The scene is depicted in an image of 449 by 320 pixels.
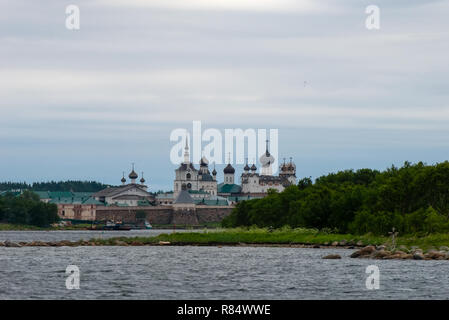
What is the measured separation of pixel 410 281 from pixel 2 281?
21933mm

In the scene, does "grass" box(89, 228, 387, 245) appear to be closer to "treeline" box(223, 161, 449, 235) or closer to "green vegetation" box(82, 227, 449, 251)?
"green vegetation" box(82, 227, 449, 251)

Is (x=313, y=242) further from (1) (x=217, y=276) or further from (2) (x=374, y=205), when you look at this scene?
(1) (x=217, y=276)

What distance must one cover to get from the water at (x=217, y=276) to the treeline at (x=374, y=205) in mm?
10112

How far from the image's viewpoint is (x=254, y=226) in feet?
422

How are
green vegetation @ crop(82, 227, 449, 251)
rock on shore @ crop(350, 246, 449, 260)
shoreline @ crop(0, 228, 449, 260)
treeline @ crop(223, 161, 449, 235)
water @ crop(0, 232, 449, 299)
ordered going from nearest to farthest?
water @ crop(0, 232, 449, 299), rock on shore @ crop(350, 246, 449, 260), shoreline @ crop(0, 228, 449, 260), treeline @ crop(223, 161, 449, 235), green vegetation @ crop(82, 227, 449, 251)

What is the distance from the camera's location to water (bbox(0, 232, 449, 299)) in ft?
166

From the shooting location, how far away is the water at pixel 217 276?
166 ft

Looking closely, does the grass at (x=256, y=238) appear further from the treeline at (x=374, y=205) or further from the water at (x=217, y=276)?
the water at (x=217, y=276)

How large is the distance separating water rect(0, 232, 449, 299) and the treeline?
10.1m

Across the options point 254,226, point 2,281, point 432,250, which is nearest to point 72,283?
point 2,281

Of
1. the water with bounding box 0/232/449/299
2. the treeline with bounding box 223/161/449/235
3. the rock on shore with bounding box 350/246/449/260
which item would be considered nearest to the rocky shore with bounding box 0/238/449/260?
the rock on shore with bounding box 350/246/449/260

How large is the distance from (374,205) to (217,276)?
44.5 meters

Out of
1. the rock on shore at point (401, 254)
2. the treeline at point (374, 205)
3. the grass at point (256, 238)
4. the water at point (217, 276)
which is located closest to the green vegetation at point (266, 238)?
the grass at point (256, 238)
